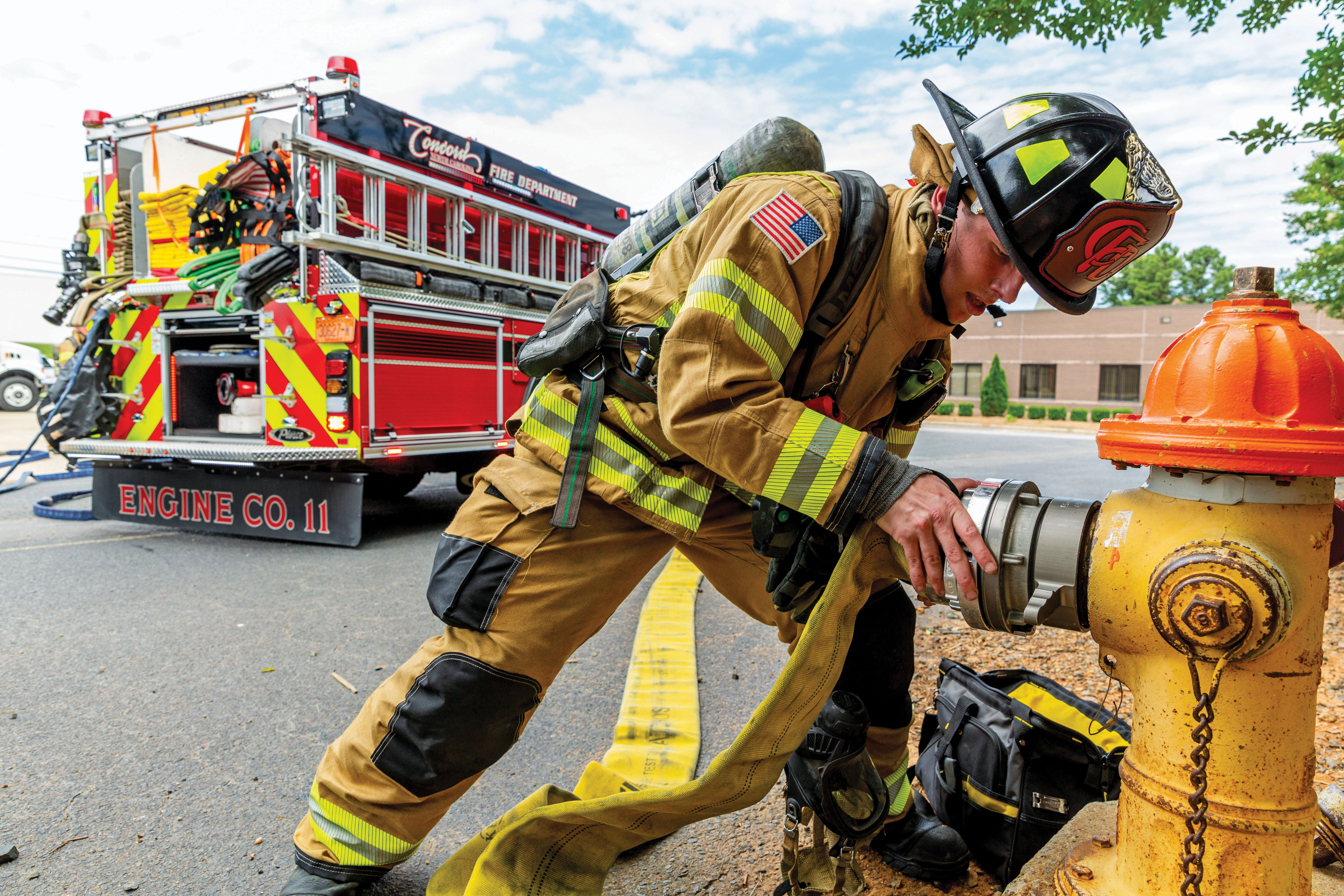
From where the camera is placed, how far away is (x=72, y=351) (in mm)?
6336

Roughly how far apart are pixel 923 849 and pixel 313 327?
487 cm

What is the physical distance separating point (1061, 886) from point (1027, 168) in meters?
1.16

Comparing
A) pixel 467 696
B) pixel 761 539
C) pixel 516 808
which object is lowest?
pixel 516 808

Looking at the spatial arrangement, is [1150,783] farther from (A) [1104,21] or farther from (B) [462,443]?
(B) [462,443]

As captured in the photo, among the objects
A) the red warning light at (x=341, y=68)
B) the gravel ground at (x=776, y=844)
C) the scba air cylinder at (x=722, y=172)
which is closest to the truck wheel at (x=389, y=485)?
the red warning light at (x=341, y=68)

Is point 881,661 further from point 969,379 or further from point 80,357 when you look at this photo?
point 969,379

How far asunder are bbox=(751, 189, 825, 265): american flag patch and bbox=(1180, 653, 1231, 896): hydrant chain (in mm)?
892

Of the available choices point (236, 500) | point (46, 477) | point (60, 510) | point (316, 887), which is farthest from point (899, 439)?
point (46, 477)

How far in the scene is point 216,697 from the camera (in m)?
2.99

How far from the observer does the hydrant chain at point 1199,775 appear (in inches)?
40.9

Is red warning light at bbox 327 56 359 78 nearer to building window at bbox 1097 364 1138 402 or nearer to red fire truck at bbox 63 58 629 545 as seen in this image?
red fire truck at bbox 63 58 629 545

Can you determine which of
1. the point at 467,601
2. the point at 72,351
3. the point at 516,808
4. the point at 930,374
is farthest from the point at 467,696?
the point at 72,351

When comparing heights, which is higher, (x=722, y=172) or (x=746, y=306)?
(x=722, y=172)

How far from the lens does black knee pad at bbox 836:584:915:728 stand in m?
1.95
